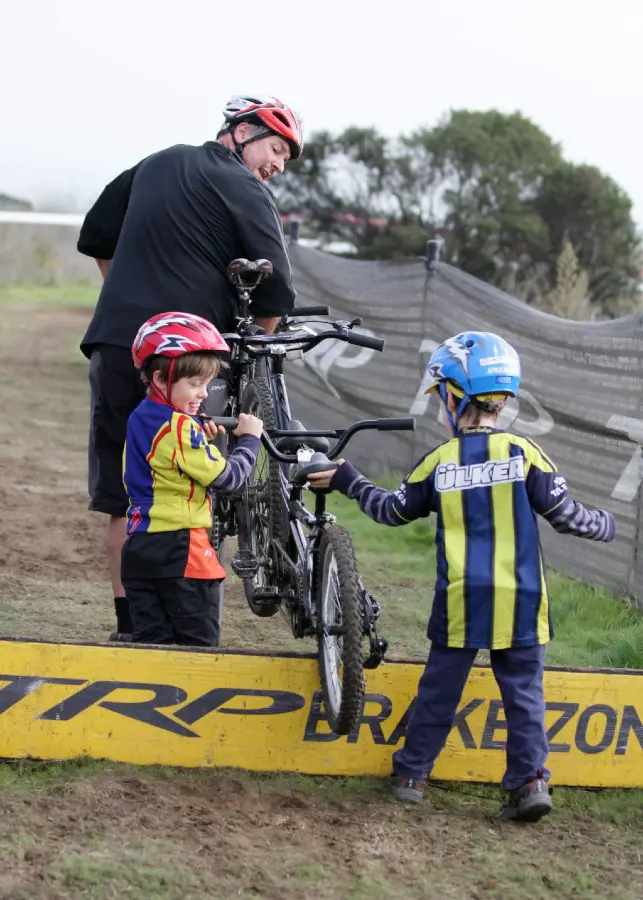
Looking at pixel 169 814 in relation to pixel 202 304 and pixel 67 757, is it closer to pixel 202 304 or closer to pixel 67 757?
pixel 67 757

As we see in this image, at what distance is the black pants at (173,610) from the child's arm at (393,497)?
0.56 meters

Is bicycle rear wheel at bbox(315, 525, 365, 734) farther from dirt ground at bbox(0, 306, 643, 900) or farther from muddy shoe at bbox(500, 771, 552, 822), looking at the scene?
muddy shoe at bbox(500, 771, 552, 822)

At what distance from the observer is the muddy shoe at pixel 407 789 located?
407 cm

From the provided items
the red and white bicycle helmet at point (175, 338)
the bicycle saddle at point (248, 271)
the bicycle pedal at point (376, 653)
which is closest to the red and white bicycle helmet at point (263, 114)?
the bicycle saddle at point (248, 271)

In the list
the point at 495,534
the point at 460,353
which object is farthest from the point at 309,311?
the point at 495,534

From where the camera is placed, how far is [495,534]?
13.3 ft

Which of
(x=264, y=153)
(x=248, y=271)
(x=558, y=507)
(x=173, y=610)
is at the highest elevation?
(x=264, y=153)

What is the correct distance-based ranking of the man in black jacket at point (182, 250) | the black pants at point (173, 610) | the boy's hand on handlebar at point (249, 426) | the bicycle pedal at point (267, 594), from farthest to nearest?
the man in black jacket at point (182, 250), the bicycle pedal at point (267, 594), the boy's hand on handlebar at point (249, 426), the black pants at point (173, 610)

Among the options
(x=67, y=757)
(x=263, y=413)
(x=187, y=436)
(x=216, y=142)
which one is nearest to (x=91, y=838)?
(x=67, y=757)

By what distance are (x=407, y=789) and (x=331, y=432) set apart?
1201 mm

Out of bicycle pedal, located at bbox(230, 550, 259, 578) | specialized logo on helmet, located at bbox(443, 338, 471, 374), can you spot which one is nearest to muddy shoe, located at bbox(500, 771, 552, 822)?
specialized logo on helmet, located at bbox(443, 338, 471, 374)

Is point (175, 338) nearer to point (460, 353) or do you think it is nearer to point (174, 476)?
point (174, 476)

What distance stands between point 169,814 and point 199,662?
1.80ft

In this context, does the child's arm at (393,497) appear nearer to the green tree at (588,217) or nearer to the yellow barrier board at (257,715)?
the yellow barrier board at (257,715)
